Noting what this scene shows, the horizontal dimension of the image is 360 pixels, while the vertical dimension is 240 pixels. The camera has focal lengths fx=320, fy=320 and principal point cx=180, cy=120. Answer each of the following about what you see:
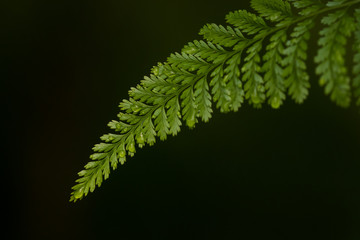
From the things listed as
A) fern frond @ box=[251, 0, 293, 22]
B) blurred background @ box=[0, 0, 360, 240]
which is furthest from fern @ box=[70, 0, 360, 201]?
blurred background @ box=[0, 0, 360, 240]

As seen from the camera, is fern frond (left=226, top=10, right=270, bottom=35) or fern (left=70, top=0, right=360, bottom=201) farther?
fern frond (left=226, top=10, right=270, bottom=35)

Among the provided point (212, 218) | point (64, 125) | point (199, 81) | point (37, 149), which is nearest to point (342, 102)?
point (199, 81)

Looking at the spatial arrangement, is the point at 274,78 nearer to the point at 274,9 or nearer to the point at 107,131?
the point at 274,9

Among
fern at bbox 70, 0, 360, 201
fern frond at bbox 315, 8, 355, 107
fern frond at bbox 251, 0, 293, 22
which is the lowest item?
fern frond at bbox 315, 8, 355, 107

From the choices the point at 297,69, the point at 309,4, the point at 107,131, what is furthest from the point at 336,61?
the point at 107,131

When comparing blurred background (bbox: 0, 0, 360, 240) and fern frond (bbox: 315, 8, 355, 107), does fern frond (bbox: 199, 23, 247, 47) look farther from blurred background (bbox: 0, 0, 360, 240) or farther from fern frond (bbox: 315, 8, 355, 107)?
blurred background (bbox: 0, 0, 360, 240)

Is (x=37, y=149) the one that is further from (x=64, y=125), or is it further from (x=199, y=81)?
(x=199, y=81)

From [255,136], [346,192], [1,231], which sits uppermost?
[1,231]

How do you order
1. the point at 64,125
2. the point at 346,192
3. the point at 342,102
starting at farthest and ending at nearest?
the point at 64,125 → the point at 346,192 → the point at 342,102

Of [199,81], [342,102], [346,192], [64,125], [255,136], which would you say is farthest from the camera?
[64,125]
